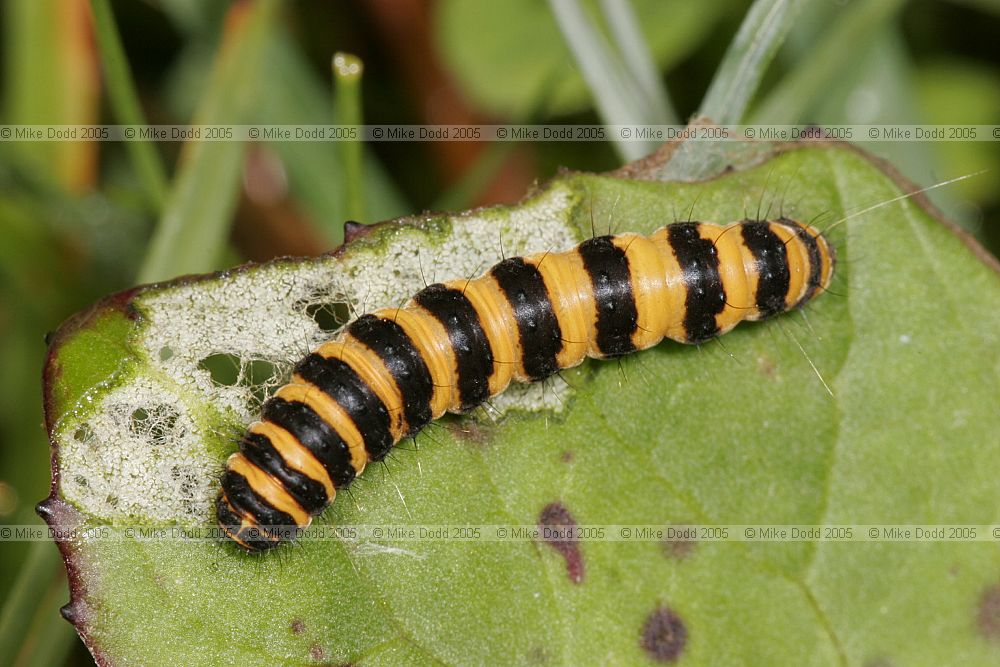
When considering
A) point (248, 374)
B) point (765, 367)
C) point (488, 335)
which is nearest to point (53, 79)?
point (248, 374)

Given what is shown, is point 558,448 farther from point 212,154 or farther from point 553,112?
point 553,112

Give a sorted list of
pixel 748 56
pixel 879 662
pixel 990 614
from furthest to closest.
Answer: pixel 748 56 → pixel 990 614 → pixel 879 662

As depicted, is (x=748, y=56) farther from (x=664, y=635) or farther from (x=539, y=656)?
(x=539, y=656)

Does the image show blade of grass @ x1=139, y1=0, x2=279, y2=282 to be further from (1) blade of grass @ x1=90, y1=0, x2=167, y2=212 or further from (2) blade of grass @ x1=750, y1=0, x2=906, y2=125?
(2) blade of grass @ x1=750, y1=0, x2=906, y2=125

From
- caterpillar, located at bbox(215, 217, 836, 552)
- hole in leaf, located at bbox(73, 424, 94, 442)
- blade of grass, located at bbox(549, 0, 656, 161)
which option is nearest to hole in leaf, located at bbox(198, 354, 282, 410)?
caterpillar, located at bbox(215, 217, 836, 552)

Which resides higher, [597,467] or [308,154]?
[308,154]

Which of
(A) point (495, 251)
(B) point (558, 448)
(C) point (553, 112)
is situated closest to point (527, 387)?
(B) point (558, 448)
